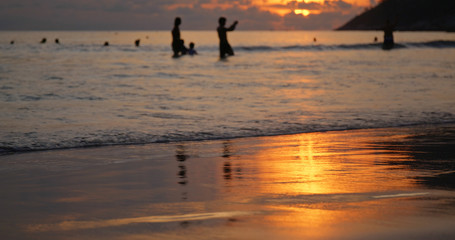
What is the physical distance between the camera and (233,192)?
5129 mm

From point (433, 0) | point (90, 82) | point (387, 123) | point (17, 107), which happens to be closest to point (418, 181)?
point (387, 123)

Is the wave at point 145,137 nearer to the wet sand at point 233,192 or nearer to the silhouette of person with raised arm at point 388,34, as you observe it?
the wet sand at point 233,192

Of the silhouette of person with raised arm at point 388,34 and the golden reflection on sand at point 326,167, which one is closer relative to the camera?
the golden reflection on sand at point 326,167

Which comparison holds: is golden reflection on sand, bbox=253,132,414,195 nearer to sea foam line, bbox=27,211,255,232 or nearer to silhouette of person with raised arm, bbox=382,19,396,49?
sea foam line, bbox=27,211,255,232

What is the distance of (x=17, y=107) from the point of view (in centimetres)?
1249

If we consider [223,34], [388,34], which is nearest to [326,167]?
[223,34]

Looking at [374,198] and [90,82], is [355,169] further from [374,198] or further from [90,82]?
[90,82]

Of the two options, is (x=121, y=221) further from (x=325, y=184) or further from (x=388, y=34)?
(x=388, y=34)

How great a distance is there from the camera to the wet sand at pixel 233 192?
4031mm

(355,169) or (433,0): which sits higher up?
(433,0)

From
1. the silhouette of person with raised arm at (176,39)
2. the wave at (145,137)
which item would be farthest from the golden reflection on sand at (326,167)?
the silhouette of person with raised arm at (176,39)

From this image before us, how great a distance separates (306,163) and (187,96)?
28.4ft

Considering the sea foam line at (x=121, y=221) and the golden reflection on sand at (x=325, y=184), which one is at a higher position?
the sea foam line at (x=121, y=221)

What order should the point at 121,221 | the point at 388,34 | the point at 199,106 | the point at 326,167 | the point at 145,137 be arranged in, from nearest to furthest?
the point at 121,221
the point at 326,167
the point at 145,137
the point at 199,106
the point at 388,34
